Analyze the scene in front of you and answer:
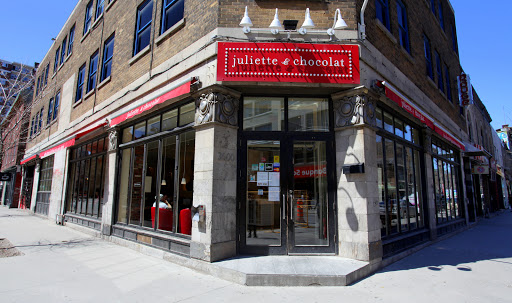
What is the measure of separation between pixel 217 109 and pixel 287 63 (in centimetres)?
183

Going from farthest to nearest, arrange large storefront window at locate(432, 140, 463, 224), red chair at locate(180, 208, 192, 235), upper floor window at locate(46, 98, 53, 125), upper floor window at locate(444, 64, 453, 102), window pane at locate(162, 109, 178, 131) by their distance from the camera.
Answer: upper floor window at locate(46, 98, 53, 125) < upper floor window at locate(444, 64, 453, 102) < large storefront window at locate(432, 140, 463, 224) < window pane at locate(162, 109, 178, 131) < red chair at locate(180, 208, 192, 235)

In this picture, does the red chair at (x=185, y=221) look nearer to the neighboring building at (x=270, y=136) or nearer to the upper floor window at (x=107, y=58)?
the neighboring building at (x=270, y=136)

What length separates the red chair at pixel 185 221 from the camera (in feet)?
22.4

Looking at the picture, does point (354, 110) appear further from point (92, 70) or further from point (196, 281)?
point (92, 70)

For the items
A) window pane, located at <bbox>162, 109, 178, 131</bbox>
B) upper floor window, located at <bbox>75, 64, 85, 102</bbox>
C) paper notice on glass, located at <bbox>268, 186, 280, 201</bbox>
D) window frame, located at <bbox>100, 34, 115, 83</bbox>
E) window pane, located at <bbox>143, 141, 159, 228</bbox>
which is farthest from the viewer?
upper floor window, located at <bbox>75, 64, 85, 102</bbox>

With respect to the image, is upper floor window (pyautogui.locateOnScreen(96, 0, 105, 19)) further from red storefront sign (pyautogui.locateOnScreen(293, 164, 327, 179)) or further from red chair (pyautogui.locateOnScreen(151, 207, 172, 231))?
red storefront sign (pyautogui.locateOnScreen(293, 164, 327, 179))

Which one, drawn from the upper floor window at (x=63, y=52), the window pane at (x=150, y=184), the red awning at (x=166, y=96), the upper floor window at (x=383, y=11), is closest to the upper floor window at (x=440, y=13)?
the upper floor window at (x=383, y=11)

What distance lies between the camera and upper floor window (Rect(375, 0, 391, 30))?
8.16m

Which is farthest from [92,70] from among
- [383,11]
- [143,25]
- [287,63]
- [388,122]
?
[388,122]

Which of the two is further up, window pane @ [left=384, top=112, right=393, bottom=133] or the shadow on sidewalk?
window pane @ [left=384, top=112, right=393, bottom=133]

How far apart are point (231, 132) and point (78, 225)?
9.37 m

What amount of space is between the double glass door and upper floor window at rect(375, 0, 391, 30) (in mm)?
4479

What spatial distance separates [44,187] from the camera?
17.7 meters

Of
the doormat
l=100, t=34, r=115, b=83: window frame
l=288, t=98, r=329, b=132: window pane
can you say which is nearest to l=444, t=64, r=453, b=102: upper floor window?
l=288, t=98, r=329, b=132: window pane
